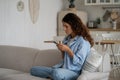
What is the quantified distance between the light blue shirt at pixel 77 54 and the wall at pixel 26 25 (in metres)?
2.18

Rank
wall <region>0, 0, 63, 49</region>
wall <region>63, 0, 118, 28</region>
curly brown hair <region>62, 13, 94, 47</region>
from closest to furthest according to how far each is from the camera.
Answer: curly brown hair <region>62, 13, 94, 47</region>, wall <region>0, 0, 63, 49</region>, wall <region>63, 0, 118, 28</region>

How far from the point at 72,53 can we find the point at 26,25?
2.88 meters

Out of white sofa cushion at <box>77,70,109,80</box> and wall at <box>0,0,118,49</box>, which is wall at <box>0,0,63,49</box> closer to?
wall at <box>0,0,118,49</box>

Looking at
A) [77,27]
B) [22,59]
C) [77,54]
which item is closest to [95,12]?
[22,59]

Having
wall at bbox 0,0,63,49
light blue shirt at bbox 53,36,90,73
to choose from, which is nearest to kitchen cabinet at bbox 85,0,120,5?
wall at bbox 0,0,63,49

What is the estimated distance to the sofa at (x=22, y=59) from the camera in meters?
3.33

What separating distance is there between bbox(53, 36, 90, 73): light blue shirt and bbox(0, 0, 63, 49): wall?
85.7 inches

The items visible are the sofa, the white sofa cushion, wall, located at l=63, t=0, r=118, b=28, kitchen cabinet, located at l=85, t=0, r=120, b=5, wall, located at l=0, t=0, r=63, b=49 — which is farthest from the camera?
wall, located at l=63, t=0, r=118, b=28

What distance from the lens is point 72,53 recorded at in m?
2.90

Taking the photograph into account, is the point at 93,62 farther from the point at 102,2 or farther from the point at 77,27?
the point at 102,2

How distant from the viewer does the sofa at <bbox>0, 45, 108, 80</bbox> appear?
3328 millimetres

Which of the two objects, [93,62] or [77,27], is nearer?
[93,62]

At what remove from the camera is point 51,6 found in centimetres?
680

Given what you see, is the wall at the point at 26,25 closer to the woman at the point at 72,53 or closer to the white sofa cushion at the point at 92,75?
the woman at the point at 72,53
